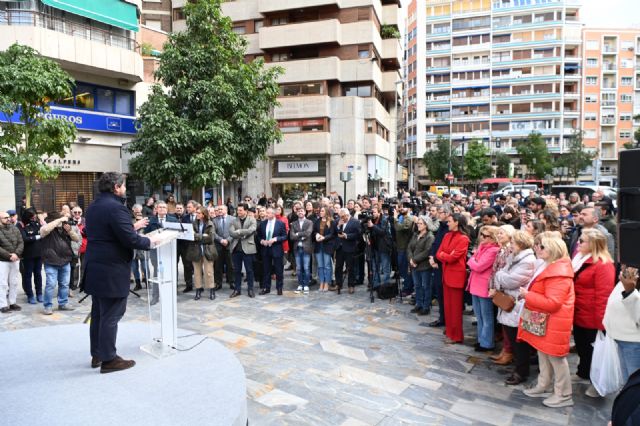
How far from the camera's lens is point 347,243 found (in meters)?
9.82

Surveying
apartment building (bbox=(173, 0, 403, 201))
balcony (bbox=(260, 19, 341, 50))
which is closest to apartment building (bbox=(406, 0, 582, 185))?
apartment building (bbox=(173, 0, 403, 201))

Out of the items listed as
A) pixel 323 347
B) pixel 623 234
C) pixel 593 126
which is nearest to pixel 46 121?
pixel 323 347

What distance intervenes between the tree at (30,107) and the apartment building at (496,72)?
54.8m

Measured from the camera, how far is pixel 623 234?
7.58ft

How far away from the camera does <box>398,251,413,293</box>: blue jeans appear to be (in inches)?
368

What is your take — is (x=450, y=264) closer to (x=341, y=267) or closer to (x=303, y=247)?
(x=341, y=267)

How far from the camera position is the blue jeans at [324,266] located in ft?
33.1

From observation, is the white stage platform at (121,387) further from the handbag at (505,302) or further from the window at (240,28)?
the window at (240,28)

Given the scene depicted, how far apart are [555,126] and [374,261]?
6256 centimetres

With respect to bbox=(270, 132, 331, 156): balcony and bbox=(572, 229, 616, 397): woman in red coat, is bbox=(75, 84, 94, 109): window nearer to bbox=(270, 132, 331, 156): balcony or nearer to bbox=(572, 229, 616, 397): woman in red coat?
bbox=(270, 132, 331, 156): balcony

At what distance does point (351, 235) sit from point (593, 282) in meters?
5.29

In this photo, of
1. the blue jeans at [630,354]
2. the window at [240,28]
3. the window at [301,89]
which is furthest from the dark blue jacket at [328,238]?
the window at [240,28]

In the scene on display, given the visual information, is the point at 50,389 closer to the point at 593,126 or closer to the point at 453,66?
the point at 453,66

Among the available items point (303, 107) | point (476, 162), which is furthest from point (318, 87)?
point (476, 162)
